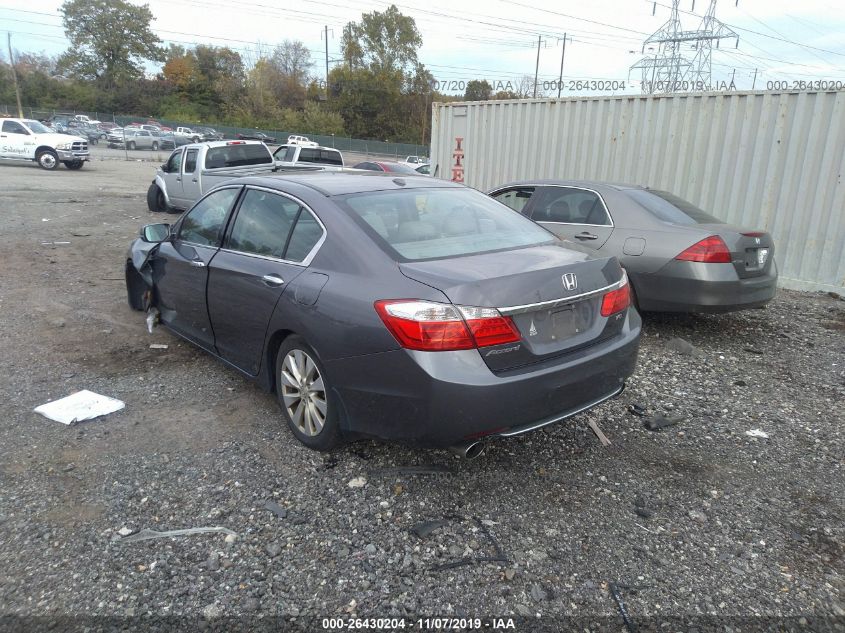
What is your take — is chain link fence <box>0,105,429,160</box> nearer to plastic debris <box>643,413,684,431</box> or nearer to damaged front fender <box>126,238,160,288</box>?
damaged front fender <box>126,238,160,288</box>

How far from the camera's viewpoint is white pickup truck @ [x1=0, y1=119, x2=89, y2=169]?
79.6ft

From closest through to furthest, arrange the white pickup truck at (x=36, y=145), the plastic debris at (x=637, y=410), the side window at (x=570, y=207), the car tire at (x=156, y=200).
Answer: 1. the plastic debris at (x=637, y=410)
2. the side window at (x=570, y=207)
3. the car tire at (x=156, y=200)
4. the white pickup truck at (x=36, y=145)

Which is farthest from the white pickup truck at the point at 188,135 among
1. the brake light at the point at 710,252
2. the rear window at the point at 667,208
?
the brake light at the point at 710,252

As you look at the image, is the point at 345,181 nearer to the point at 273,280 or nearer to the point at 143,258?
the point at 273,280

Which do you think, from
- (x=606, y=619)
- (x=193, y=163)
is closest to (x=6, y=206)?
(x=193, y=163)

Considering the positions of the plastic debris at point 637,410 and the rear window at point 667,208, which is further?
the rear window at point 667,208

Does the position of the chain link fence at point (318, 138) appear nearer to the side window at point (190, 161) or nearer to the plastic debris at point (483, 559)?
the side window at point (190, 161)

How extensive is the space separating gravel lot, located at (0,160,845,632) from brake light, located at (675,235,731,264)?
42.5 inches

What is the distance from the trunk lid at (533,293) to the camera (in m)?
2.83

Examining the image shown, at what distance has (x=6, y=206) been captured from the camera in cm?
1388

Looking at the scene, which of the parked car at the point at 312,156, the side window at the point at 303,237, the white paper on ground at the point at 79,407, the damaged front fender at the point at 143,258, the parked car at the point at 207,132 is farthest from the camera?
the parked car at the point at 207,132

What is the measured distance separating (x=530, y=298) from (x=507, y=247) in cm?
66

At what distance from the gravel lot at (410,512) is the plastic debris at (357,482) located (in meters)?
0.01

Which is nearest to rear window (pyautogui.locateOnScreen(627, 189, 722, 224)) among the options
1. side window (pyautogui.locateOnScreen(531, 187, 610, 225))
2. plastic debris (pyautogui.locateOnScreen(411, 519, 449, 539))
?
side window (pyautogui.locateOnScreen(531, 187, 610, 225))
